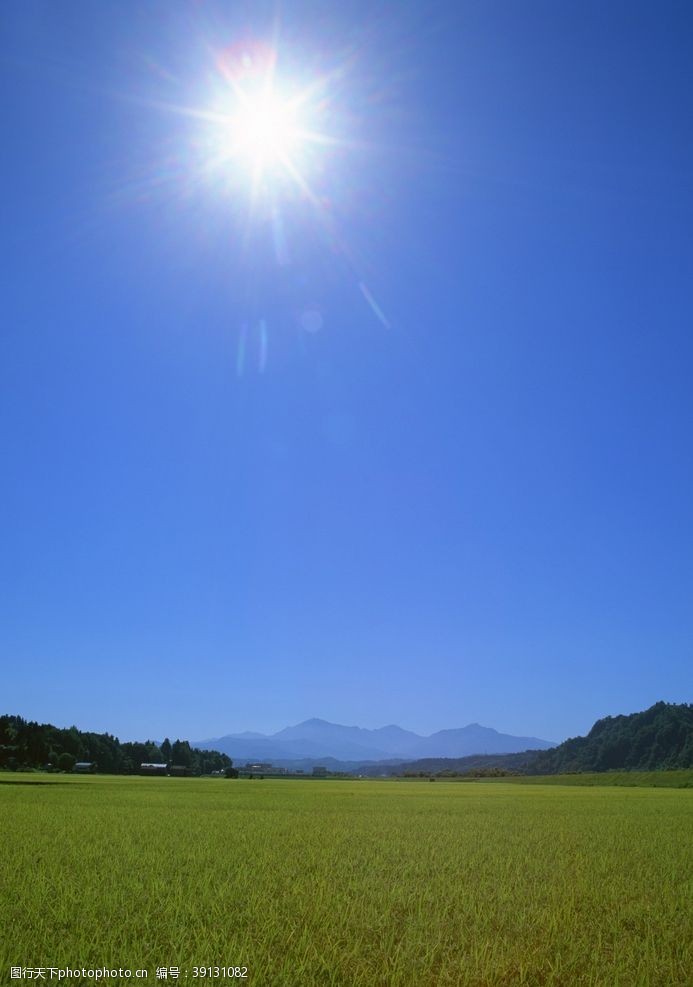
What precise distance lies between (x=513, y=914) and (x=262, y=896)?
3.47 metres

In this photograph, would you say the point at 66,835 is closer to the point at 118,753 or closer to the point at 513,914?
the point at 513,914

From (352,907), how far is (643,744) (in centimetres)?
18139

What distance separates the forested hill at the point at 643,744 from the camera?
523 ft

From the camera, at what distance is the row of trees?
108375 mm

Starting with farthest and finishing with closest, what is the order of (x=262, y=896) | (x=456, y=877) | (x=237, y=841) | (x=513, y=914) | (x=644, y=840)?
(x=644, y=840) < (x=237, y=841) < (x=456, y=877) < (x=262, y=896) < (x=513, y=914)

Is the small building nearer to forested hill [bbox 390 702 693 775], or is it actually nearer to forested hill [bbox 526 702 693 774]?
forested hill [bbox 390 702 693 775]

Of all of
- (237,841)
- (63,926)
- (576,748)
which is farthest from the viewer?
(576,748)

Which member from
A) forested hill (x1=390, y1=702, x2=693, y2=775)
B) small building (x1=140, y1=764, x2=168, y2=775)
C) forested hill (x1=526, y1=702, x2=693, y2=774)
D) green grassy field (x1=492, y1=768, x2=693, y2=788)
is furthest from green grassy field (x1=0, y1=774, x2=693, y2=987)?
forested hill (x1=526, y1=702, x2=693, y2=774)

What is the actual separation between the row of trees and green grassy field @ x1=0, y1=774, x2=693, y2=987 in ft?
338

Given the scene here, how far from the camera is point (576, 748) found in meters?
196

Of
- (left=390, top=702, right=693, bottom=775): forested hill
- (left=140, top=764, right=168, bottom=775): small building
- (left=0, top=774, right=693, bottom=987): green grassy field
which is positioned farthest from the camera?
(left=390, top=702, right=693, bottom=775): forested hill

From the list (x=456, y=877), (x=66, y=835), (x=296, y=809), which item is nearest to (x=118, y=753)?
(x=296, y=809)

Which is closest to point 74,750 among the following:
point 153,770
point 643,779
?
point 153,770

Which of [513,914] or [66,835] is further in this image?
[66,835]
